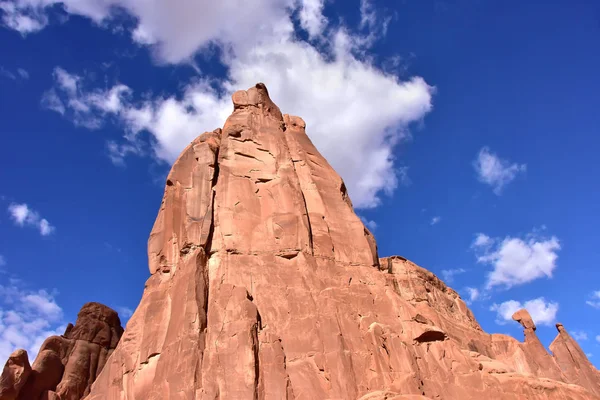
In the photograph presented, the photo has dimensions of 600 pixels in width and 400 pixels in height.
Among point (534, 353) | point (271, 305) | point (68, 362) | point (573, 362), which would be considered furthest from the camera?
point (573, 362)

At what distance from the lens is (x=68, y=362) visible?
43.1 metres

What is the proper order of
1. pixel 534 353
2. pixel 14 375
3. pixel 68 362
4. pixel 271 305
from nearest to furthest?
pixel 271 305
pixel 14 375
pixel 68 362
pixel 534 353

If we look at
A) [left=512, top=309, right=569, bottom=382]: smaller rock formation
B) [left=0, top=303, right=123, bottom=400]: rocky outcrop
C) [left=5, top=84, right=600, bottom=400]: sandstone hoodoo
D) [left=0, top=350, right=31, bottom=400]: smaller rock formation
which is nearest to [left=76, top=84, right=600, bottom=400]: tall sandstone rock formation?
[left=5, top=84, right=600, bottom=400]: sandstone hoodoo

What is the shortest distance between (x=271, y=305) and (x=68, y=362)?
28.1 meters

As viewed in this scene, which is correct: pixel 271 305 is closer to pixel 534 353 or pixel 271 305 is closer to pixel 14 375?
pixel 14 375

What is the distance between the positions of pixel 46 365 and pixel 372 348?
29.6m

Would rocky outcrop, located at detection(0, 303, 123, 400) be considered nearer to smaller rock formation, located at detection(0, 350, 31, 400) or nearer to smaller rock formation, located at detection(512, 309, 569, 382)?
smaller rock formation, located at detection(0, 350, 31, 400)

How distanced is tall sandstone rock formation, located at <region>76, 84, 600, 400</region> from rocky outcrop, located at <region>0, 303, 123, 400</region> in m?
16.5

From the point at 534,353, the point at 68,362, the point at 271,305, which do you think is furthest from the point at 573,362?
the point at 68,362

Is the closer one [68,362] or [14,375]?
[14,375]

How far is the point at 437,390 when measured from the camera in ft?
77.6

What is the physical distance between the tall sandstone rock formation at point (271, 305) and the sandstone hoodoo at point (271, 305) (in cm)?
6

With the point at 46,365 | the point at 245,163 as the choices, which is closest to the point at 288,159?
the point at 245,163

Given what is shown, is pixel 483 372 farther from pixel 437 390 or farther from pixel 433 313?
pixel 433 313
